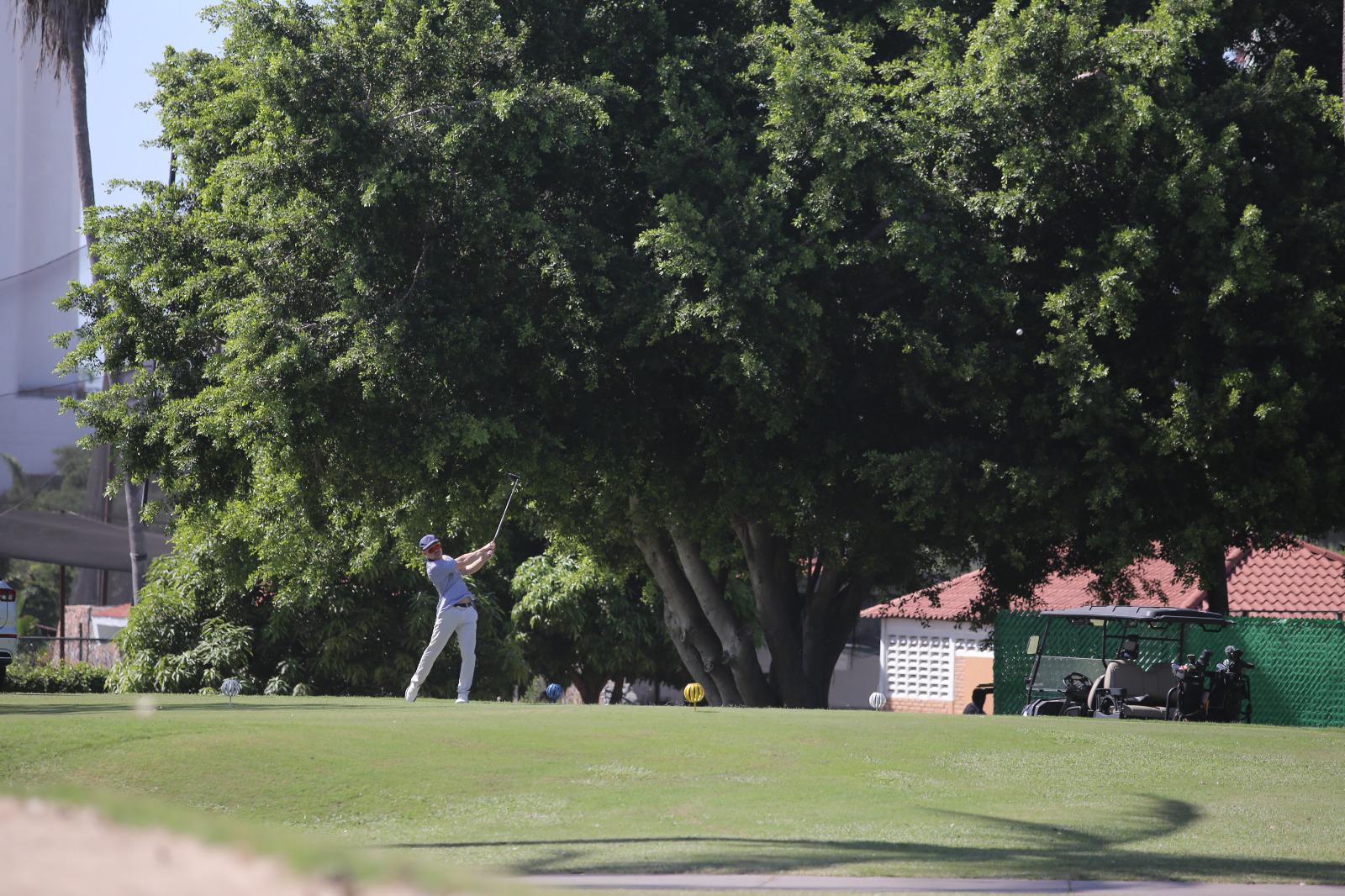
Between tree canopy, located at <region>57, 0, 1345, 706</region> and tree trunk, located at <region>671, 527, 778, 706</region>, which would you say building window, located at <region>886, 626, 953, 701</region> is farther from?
tree canopy, located at <region>57, 0, 1345, 706</region>

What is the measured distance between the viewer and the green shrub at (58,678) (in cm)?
2634

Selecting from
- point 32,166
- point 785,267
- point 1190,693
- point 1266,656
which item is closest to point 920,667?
point 1266,656

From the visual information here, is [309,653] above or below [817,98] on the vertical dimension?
below

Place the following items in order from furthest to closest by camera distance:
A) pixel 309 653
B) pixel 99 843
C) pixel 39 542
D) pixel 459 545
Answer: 1. pixel 459 545
2. pixel 309 653
3. pixel 39 542
4. pixel 99 843

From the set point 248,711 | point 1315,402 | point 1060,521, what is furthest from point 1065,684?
point 248,711

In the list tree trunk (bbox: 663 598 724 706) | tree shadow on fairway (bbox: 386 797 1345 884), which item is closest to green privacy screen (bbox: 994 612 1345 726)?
tree trunk (bbox: 663 598 724 706)

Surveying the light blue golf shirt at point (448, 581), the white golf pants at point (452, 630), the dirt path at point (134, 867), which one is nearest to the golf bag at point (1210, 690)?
the white golf pants at point (452, 630)

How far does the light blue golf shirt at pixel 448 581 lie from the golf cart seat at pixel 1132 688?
28.2 ft

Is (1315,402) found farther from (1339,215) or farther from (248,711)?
(248,711)

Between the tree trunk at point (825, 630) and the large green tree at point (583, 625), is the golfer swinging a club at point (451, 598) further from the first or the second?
the large green tree at point (583, 625)

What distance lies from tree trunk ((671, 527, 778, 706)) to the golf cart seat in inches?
285

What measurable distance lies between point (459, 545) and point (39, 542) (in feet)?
28.0

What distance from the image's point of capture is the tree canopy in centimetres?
1875

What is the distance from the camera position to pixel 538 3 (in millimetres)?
21188
